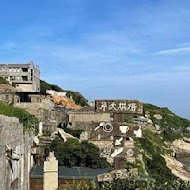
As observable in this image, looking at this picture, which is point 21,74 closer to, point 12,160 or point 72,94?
point 72,94

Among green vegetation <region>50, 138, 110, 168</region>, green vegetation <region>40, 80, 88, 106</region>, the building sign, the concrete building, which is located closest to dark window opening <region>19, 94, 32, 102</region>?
the concrete building

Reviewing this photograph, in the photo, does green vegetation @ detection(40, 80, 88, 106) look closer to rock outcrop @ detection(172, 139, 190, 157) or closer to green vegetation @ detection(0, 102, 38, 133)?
rock outcrop @ detection(172, 139, 190, 157)

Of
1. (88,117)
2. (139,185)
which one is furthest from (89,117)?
(139,185)

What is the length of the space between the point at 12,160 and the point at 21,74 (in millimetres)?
63077

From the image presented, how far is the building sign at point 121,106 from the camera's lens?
1741cm

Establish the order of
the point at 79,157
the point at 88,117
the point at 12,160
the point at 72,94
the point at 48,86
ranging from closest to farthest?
the point at 12,160, the point at 79,157, the point at 88,117, the point at 72,94, the point at 48,86

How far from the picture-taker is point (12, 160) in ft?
46.3

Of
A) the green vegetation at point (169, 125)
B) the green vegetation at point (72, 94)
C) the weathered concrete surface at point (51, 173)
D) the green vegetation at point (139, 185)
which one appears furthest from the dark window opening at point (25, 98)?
the green vegetation at point (169, 125)

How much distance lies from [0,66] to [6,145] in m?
66.3

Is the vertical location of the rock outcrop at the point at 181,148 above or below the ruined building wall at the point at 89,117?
below

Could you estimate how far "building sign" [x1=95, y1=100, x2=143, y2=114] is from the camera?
1741cm

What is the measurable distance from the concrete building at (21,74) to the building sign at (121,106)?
191ft

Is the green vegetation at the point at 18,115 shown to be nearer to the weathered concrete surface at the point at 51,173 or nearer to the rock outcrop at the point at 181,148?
the weathered concrete surface at the point at 51,173

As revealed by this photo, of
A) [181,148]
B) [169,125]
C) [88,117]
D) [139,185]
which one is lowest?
[181,148]
